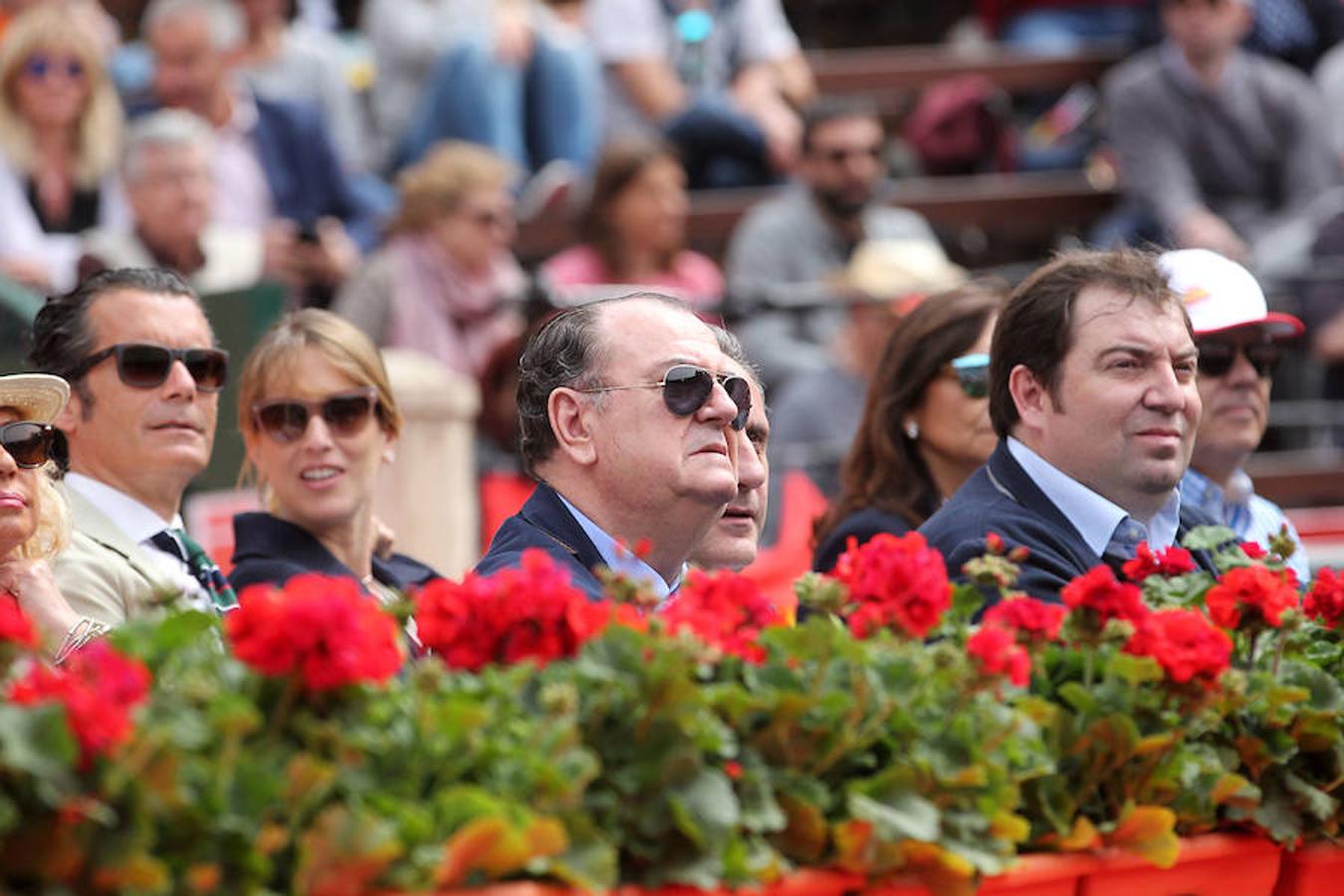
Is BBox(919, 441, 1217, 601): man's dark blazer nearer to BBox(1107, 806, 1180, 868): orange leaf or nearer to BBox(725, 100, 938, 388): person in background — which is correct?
BBox(1107, 806, 1180, 868): orange leaf

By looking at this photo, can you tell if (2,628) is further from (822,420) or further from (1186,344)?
(822,420)

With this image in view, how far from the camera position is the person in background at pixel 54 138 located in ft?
25.9

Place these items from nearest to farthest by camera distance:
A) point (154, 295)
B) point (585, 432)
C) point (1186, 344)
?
point (585, 432) → point (1186, 344) → point (154, 295)

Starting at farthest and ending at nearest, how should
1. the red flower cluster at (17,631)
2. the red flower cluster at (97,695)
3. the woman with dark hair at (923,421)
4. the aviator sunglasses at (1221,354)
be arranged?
the woman with dark hair at (923,421) → the aviator sunglasses at (1221,354) → the red flower cluster at (17,631) → the red flower cluster at (97,695)

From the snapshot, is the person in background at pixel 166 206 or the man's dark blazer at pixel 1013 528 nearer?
the man's dark blazer at pixel 1013 528

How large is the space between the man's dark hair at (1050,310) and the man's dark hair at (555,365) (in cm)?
71

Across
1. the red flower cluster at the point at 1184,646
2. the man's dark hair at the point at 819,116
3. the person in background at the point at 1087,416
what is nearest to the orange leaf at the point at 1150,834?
the red flower cluster at the point at 1184,646

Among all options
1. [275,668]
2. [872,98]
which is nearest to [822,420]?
[872,98]

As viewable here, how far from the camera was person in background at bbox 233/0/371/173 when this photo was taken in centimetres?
992

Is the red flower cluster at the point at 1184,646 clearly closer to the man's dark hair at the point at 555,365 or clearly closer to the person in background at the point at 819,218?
the man's dark hair at the point at 555,365

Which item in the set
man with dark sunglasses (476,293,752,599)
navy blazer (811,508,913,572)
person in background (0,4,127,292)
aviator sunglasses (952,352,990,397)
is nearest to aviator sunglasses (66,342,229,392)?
man with dark sunglasses (476,293,752,599)

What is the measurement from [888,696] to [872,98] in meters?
9.56

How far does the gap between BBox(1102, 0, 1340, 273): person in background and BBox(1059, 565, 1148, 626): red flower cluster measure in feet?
22.5

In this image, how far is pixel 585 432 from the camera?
4098 millimetres
